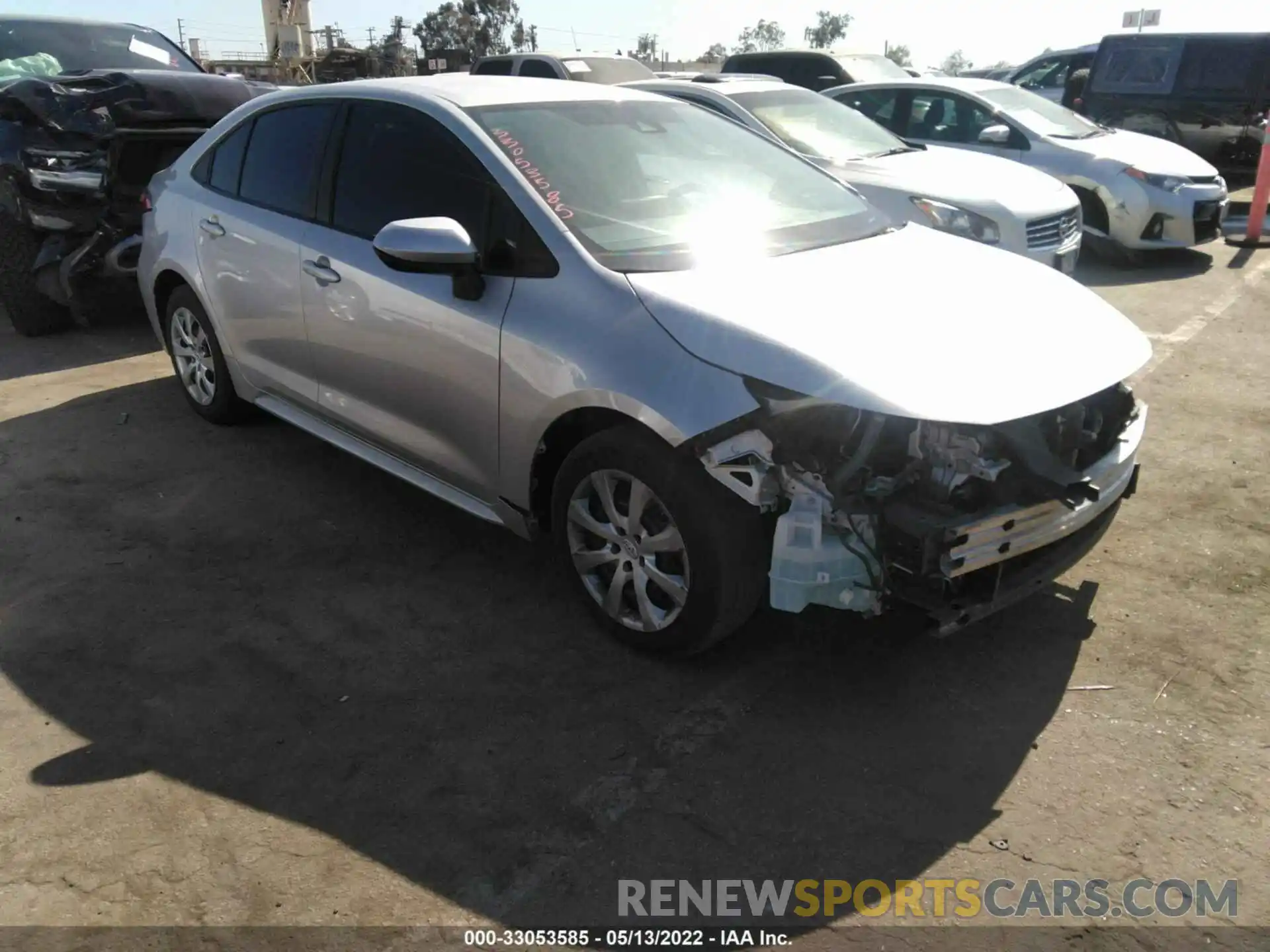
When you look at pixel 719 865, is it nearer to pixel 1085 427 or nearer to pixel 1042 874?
pixel 1042 874

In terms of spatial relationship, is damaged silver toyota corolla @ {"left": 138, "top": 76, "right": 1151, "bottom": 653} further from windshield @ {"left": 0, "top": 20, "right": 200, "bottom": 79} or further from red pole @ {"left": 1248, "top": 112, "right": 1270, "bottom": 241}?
red pole @ {"left": 1248, "top": 112, "right": 1270, "bottom": 241}

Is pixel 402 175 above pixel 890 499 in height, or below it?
above

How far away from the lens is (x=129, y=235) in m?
7.12

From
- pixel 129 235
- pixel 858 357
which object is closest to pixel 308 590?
pixel 858 357

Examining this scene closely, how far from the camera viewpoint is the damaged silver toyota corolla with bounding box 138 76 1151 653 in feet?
9.61

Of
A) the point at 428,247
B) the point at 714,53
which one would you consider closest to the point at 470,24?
the point at 714,53

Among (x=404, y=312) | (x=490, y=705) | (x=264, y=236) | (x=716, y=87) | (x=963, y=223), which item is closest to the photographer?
(x=490, y=705)

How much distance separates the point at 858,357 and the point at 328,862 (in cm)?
193

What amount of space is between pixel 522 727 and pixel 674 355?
3.96 feet

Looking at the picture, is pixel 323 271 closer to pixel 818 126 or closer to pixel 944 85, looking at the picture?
pixel 818 126

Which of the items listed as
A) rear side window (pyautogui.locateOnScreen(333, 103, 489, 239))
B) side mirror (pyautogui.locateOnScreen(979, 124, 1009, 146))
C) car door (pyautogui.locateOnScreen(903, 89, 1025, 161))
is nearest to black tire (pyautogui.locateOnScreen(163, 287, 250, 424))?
rear side window (pyautogui.locateOnScreen(333, 103, 489, 239))

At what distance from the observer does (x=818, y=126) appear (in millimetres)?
8367

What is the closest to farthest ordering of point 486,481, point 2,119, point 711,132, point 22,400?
point 486,481 < point 711,132 < point 22,400 < point 2,119

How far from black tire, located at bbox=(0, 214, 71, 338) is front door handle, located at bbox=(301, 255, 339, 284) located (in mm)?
4014
